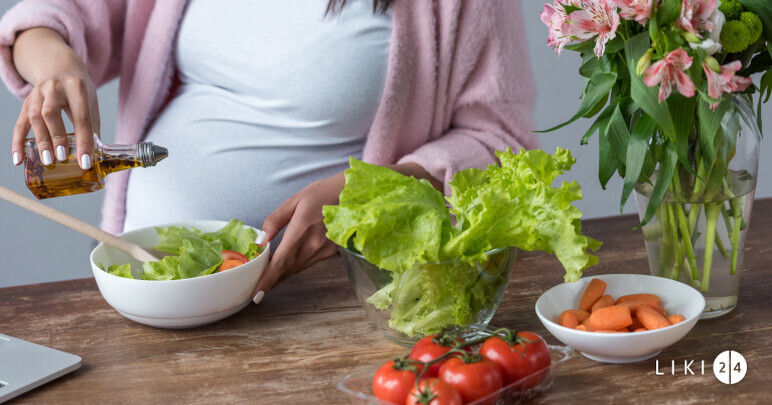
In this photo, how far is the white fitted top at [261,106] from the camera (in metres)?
1.35

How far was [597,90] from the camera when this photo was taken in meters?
0.89

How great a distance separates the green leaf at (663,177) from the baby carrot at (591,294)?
11 centimetres

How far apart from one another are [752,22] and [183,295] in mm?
760

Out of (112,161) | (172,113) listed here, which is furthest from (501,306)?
(172,113)

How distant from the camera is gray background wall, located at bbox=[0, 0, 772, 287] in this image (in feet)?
7.73

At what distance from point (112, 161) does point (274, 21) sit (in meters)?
0.46

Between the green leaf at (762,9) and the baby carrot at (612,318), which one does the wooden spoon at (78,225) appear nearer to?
the baby carrot at (612,318)

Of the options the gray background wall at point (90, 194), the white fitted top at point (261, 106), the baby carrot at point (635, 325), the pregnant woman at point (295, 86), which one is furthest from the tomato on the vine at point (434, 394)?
the gray background wall at point (90, 194)

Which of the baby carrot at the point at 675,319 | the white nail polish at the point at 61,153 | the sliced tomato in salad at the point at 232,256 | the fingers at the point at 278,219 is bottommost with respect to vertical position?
the baby carrot at the point at 675,319

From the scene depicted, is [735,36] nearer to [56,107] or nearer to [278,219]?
[278,219]

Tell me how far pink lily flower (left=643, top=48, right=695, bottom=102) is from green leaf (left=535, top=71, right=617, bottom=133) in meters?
0.09

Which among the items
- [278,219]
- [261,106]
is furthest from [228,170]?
[278,219]

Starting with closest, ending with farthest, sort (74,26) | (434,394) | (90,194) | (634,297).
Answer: (434,394), (634,297), (74,26), (90,194)

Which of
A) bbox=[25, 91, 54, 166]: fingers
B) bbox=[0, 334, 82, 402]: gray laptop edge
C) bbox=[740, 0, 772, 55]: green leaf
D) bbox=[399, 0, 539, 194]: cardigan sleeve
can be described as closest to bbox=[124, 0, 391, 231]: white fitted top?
bbox=[399, 0, 539, 194]: cardigan sleeve
